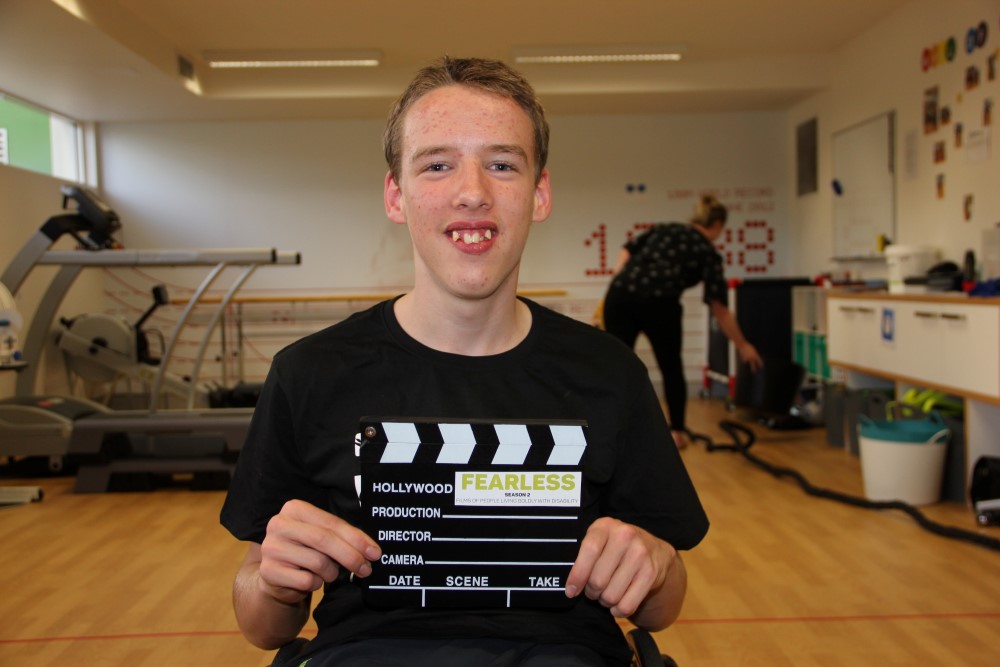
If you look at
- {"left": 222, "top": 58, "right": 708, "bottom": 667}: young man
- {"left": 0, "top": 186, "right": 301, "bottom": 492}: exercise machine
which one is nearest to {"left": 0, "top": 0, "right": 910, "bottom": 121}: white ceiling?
{"left": 0, "top": 186, "right": 301, "bottom": 492}: exercise machine

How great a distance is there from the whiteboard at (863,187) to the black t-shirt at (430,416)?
5.47 metres

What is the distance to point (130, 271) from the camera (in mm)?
8281

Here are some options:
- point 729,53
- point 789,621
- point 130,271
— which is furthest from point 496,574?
point 130,271

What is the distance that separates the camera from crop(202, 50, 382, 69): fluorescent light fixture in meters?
6.61

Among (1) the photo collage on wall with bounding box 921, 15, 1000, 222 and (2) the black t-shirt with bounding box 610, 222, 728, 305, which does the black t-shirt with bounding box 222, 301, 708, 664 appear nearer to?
(2) the black t-shirt with bounding box 610, 222, 728, 305

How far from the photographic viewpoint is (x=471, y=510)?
958 mm

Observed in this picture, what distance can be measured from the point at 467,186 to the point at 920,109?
5321 mm

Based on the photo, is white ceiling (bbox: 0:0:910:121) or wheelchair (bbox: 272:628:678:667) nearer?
wheelchair (bbox: 272:628:678:667)

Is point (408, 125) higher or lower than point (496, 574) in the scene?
higher

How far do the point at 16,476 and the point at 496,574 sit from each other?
4.72 meters

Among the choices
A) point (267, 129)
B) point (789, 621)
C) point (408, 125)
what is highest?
point (267, 129)

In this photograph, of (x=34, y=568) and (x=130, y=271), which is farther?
(x=130, y=271)

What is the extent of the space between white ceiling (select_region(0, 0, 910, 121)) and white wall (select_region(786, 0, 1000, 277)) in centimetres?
20

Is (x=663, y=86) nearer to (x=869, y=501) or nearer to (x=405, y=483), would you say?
(x=869, y=501)
